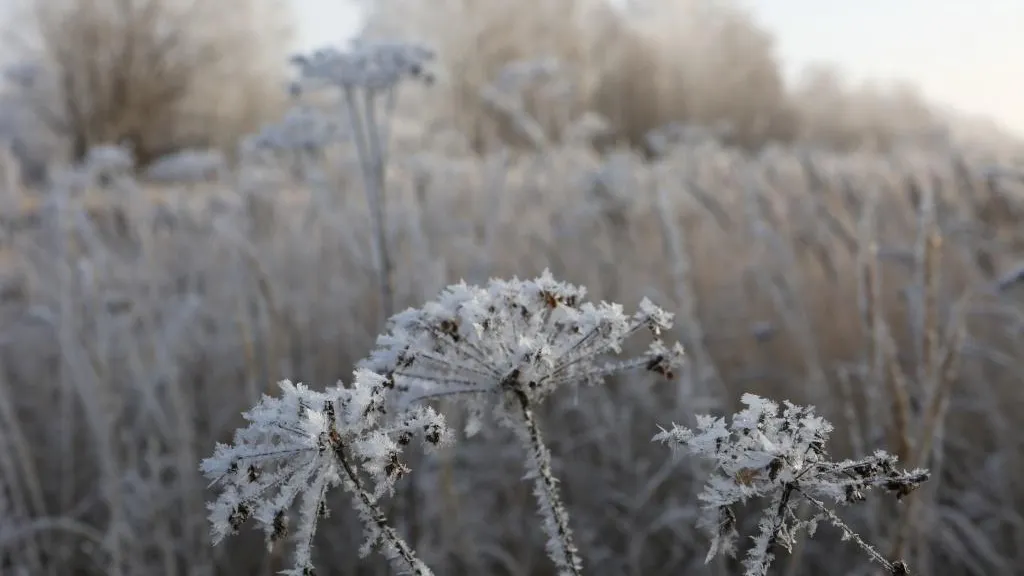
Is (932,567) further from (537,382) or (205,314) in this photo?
(205,314)

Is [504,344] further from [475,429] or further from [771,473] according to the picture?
[771,473]

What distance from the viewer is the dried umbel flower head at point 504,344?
474mm

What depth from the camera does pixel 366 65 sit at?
163cm

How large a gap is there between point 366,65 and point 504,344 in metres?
1.25

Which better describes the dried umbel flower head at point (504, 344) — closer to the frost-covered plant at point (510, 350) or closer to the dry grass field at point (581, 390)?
the frost-covered plant at point (510, 350)

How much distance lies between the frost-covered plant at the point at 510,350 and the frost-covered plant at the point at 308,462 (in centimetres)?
4

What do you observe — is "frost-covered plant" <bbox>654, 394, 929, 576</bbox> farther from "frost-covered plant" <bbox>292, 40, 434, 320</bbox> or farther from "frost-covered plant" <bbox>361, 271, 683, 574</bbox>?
"frost-covered plant" <bbox>292, 40, 434, 320</bbox>

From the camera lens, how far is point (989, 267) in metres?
2.05

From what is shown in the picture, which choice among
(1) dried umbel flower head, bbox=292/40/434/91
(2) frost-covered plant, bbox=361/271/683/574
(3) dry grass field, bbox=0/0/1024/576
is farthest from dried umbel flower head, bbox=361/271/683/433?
(1) dried umbel flower head, bbox=292/40/434/91

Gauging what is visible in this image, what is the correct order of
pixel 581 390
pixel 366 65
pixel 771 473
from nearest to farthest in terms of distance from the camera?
1. pixel 771 473
2. pixel 366 65
3. pixel 581 390

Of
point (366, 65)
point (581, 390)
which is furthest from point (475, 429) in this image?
point (581, 390)

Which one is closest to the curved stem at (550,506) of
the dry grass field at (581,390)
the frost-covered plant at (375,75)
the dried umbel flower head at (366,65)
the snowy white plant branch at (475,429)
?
the snowy white plant branch at (475,429)

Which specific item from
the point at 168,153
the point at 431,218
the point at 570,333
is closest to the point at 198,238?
the point at 431,218

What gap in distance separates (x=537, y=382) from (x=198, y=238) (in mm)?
4108
